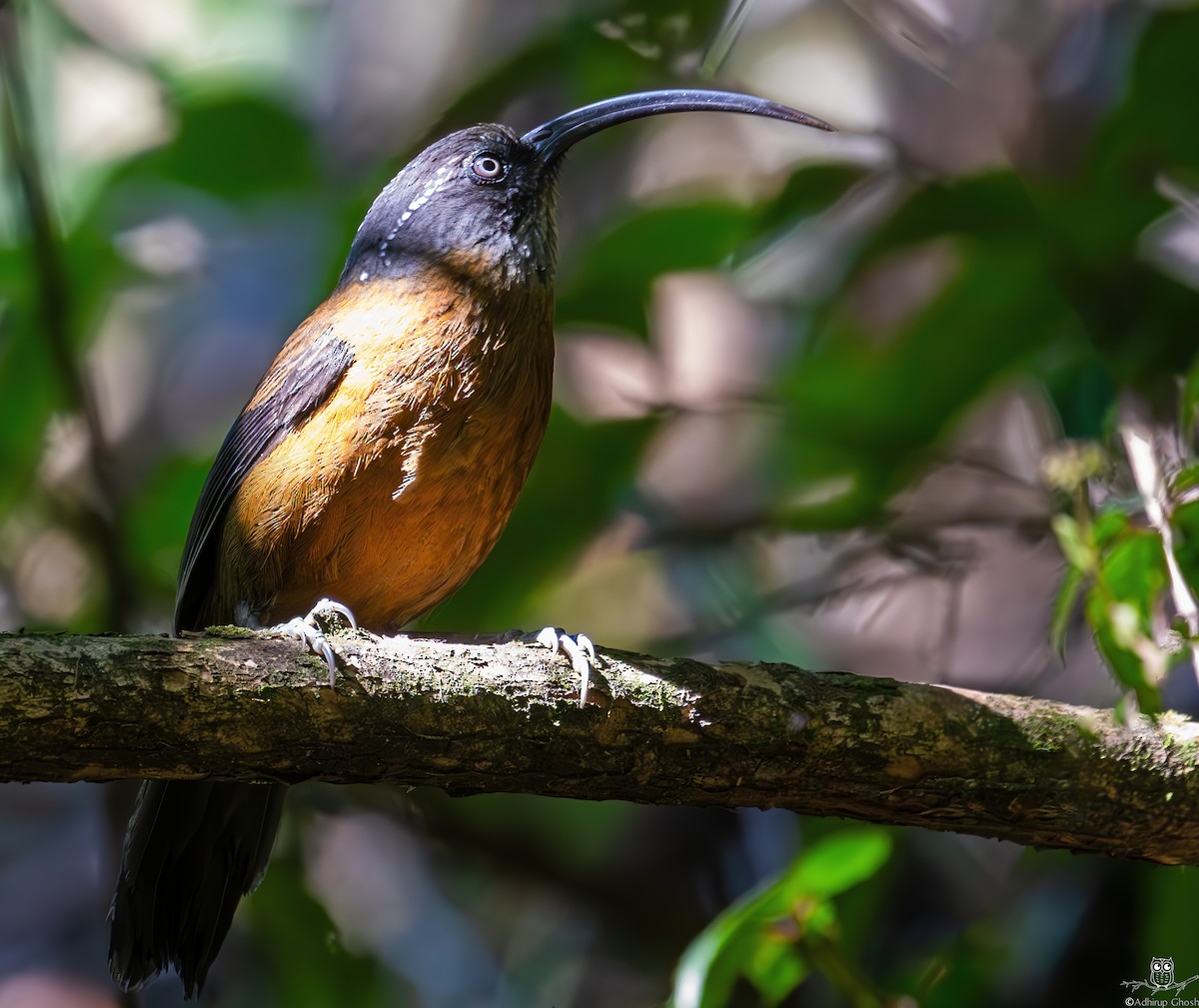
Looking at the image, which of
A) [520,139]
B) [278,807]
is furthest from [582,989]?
[520,139]

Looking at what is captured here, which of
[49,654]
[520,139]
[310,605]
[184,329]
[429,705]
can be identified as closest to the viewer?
[49,654]

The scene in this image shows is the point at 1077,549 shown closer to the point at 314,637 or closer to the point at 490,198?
the point at 314,637

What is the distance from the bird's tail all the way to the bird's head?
1.40 metres

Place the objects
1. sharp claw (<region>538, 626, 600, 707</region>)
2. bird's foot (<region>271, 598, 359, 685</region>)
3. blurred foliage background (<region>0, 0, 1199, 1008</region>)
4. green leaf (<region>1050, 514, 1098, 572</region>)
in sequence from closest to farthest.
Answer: bird's foot (<region>271, 598, 359, 685</region>)
sharp claw (<region>538, 626, 600, 707</region>)
green leaf (<region>1050, 514, 1098, 572</region>)
blurred foliage background (<region>0, 0, 1199, 1008</region>)

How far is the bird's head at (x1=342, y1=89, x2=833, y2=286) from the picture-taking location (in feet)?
11.1

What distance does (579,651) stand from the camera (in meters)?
2.42

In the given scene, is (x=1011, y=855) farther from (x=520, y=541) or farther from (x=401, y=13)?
(x=401, y=13)

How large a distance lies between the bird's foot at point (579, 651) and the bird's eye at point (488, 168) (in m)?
1.49

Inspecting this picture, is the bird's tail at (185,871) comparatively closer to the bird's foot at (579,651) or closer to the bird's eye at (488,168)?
the bird's foot at (579,651)

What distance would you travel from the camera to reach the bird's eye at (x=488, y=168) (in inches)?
141

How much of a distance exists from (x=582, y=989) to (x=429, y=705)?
9.74 feet

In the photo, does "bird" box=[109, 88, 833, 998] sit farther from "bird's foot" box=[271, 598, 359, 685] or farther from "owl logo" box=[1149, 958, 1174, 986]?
"owl logo" box=[1149, 958, 1174, 986]

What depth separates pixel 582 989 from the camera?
4.84 metres

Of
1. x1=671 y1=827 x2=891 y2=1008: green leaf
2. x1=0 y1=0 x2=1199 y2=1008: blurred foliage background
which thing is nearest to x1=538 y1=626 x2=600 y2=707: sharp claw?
x1=671 y1=827 x2=891 y2=1008: green leaf
